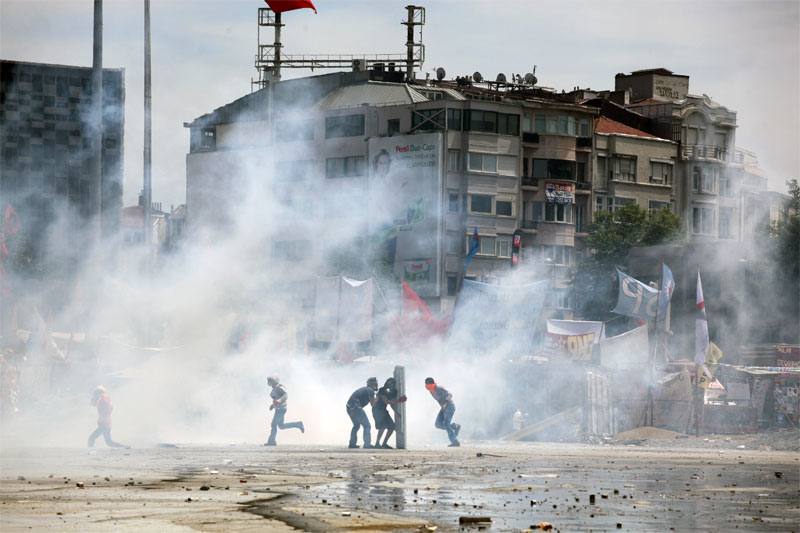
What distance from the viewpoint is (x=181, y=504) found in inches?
537

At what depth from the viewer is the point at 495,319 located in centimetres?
3309

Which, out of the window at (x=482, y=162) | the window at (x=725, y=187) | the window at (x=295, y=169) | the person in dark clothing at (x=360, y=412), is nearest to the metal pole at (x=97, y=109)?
the person in dark clothing at (x=360, y=412)

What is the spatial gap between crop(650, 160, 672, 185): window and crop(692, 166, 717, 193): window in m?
2.58

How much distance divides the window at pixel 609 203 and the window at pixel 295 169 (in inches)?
872

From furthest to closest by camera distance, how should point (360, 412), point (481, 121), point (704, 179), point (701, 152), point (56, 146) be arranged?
point (704, 179) < point (701, 152) < point (481, 121) < point (56, 146) < point (360, 412)

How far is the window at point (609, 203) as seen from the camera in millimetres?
82125

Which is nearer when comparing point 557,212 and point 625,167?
point 557,212

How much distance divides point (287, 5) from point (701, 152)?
199ft

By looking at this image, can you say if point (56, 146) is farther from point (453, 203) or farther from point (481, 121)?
→ point (481, 121)

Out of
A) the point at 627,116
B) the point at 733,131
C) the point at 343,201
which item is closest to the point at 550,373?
the point at 343,201

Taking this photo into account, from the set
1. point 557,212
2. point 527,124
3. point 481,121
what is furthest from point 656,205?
point 481,121

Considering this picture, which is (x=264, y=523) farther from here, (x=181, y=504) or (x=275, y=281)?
(x=275, y=281)

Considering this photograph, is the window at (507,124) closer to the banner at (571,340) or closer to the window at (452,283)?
the window at (452,283)

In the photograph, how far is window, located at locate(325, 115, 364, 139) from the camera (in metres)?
74.9
